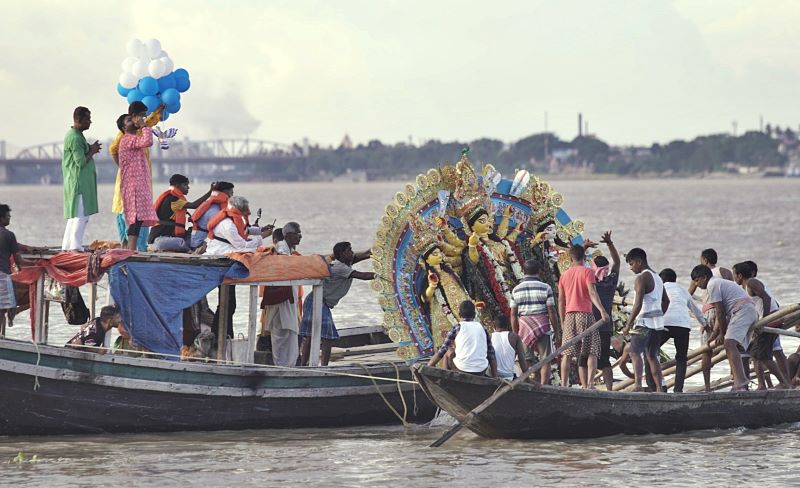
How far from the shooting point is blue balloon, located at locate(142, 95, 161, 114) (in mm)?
17297

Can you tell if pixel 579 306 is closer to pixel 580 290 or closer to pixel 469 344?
pixel 580 290

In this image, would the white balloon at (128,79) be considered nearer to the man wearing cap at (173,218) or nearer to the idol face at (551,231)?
the man wearing cap at (173,218)

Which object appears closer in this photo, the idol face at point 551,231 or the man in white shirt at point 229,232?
the man in white shirt at point 229,232

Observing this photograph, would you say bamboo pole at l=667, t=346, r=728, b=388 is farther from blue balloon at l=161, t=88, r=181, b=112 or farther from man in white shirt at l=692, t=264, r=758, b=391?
blue balloon at l=161, t=88, r=181, b=112

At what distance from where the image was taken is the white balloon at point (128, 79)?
17.3 m

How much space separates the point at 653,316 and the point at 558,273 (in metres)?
2.07

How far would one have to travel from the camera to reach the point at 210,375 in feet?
51.4

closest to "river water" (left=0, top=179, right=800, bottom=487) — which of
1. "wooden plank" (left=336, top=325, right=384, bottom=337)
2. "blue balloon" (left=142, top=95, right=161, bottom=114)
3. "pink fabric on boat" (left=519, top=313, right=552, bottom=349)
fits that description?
"pink fabric on boat" (left=519, top=313, right=552, bottom=349)

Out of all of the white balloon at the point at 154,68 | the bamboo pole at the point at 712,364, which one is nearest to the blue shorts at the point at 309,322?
the white balloon at the point at 154,68

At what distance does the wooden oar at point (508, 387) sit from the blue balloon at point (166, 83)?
5208 mm

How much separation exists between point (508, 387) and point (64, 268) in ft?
15.5

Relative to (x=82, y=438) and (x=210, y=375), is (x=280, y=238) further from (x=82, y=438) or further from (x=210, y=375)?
(x=82, y=438)

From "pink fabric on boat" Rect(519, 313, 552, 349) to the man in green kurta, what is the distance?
4.72 metres

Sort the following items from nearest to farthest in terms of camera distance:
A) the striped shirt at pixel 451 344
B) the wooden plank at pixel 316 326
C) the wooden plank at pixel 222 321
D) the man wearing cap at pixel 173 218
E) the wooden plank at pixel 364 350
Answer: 1. the striped shirt at pixel 451 344
2. the wooden plank at pixel 222 321
3. the man wearing cap at pixel 173 218
4. the wooden plank at pixel 316 326
5. the wooden plank at pixel 364 350
